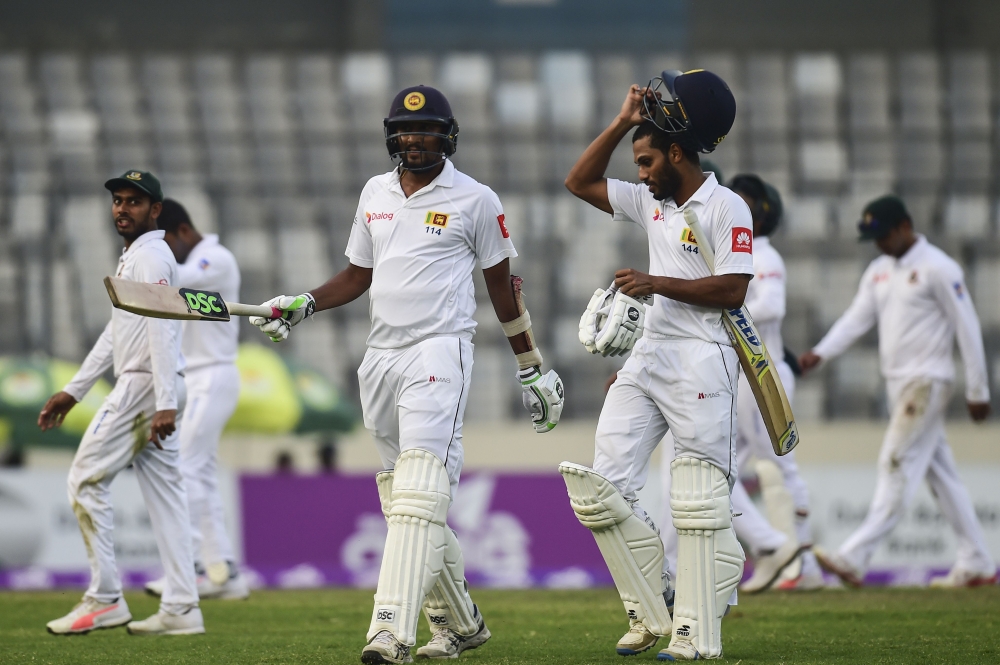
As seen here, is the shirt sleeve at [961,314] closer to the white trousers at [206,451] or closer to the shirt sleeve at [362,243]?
the white trousers at [206,451]

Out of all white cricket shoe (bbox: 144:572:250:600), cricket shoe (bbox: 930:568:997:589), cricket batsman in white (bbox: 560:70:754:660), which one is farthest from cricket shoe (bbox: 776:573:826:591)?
cricket batsman in white (bbox: 560:70:754:660)

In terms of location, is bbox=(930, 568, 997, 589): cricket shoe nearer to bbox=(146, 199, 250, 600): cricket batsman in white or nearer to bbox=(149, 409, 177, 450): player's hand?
bbox=(146, 199, 250, 600): cricket batsman in white

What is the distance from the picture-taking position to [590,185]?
588 centimetres

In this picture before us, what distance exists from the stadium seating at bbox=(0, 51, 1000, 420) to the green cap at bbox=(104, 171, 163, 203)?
436 inches

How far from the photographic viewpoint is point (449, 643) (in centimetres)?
570

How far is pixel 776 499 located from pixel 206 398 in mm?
3638

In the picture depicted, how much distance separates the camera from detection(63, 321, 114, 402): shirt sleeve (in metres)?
7.02

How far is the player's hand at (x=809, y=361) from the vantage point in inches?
363

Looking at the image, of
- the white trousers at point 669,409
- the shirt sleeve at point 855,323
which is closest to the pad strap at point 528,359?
the white trousers at point 669,409

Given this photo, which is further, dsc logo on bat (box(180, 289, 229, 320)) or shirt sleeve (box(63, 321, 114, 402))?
shirt sleeve (box(63, 321, 114, 402))

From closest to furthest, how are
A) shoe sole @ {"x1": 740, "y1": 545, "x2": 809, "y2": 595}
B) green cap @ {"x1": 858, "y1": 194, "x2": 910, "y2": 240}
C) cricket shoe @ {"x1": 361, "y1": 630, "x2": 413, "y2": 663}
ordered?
cricket shoe @ {"x1": 361, "y1": 630, "x2": 413, "y2": 663} < shoe sole @ {"x1": 740, "y1": 545, "x2": 809, "y2": 595} < green cap @ {"x1": 858, "y1": 194, "x2": 910, "y2": 240}

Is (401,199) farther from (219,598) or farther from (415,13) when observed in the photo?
(415,13)

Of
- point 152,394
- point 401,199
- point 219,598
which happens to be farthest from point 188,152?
point 401,199

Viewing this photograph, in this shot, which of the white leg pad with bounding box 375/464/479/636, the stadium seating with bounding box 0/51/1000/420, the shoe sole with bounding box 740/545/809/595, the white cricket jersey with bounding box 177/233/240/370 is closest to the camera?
the white leg pad with bounding box 375/464/479/636
